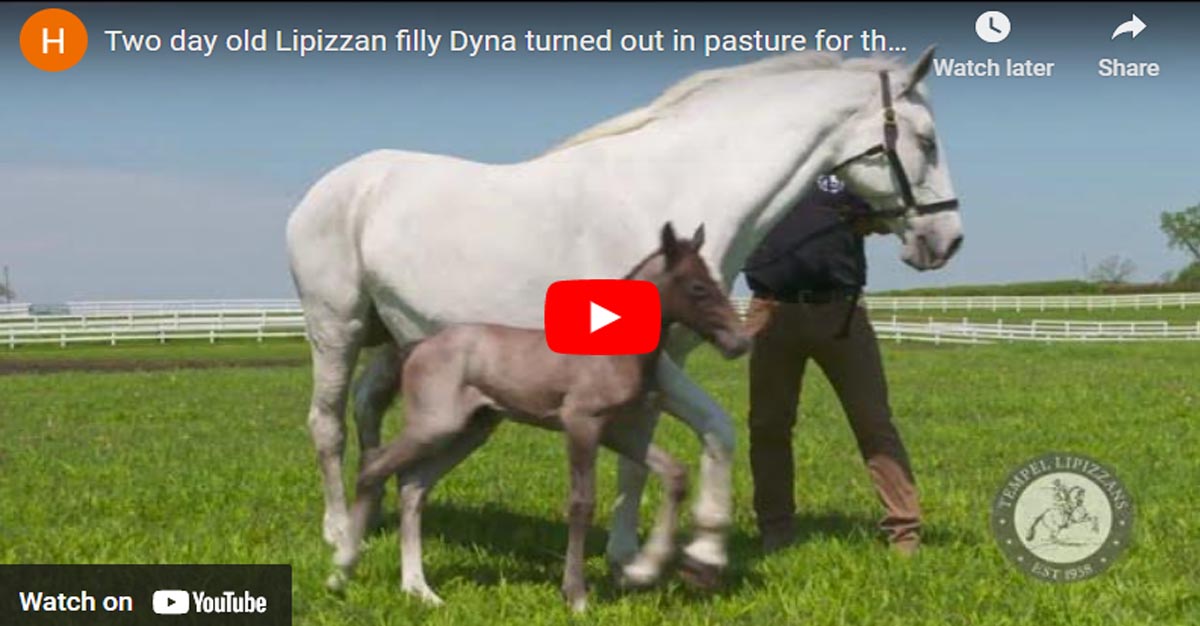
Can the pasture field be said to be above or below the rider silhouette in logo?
below

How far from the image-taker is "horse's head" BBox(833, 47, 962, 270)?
6250mm

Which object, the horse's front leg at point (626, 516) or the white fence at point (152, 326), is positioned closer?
the horse's front leg at point (626, 516)

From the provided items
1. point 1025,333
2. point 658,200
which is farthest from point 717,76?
point 1025,333

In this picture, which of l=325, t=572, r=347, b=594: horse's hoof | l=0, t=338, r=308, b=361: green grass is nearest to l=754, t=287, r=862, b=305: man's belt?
l=325, t=572, r=347, b=594: horse's hoof

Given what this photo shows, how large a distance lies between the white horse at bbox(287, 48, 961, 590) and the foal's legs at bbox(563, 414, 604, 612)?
437 millimetres

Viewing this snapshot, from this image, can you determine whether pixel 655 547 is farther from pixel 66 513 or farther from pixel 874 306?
pixel 874 306

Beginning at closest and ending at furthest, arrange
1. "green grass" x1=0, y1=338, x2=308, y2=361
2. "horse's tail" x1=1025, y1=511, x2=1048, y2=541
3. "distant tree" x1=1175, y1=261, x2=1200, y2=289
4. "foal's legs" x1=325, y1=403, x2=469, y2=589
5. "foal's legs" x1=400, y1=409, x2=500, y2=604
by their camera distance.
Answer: "foal's legs" x1=325, y1=403, x2=469, y2=589 < "foal's legs" x1=400, y1=409, x2=500, y2=604 < "horse's tail" x1=1025, y1=511, x2=1048, y2=541 < "green grass" x1=0, y1=338, x2=308, y2=361 < "distant tree" x1=1175, y1=261, x2=1200, y2=289

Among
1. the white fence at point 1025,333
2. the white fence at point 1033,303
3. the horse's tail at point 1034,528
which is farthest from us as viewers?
the white fence at point 1033,303

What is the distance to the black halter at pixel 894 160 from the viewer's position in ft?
20.4

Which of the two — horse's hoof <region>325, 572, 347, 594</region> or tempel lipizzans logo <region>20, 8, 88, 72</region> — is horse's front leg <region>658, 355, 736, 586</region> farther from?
tempel lipizzans logo <region>20, 8, 88, 72</region>

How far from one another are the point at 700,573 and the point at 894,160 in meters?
2.40

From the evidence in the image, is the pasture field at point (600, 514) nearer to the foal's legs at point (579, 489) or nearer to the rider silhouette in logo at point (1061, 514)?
the foal's legs at point (579, 489)

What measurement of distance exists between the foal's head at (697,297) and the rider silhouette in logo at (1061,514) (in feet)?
6.70

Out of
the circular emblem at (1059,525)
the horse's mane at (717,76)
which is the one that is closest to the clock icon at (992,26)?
the horse's mane at (717,76)
